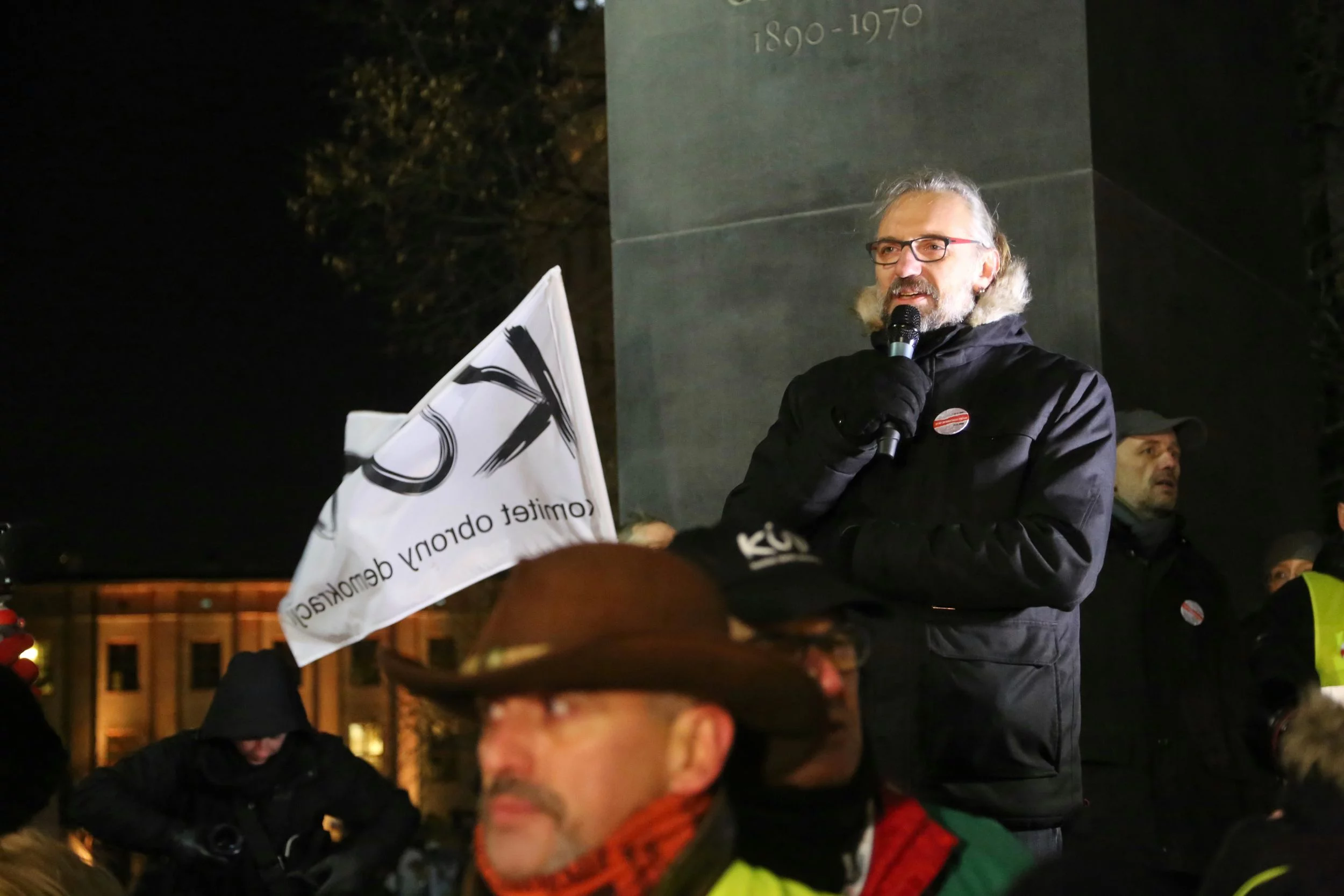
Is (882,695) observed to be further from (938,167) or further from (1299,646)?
(938,167)

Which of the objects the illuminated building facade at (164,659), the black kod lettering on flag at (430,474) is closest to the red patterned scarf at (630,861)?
the black kod lettering on flag at (430,474)

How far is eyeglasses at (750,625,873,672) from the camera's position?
2.80 meters

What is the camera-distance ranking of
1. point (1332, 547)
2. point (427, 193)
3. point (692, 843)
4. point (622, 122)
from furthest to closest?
point (427, 193) < point (622, 122) < point (1332, 547) < point (692, 843)

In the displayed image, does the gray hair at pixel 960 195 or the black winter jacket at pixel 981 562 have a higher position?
the gray hair at pixel 960 195

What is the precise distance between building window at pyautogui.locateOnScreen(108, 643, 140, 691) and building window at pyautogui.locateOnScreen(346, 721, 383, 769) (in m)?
7.18

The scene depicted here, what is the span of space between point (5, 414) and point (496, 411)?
3847 cm

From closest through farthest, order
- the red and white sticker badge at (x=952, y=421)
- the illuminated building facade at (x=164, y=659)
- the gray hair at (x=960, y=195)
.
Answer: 1. the red and white sticker badge at (x=952, y=421)
2. the gray hair at (x=960, y=195)
3. the illuminated building facade at (x=164, y=659)

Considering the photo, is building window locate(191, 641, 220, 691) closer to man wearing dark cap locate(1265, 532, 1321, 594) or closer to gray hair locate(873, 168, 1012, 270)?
man wearing dark cap locate(1265, 532, 1321, 594)

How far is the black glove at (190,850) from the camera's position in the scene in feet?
24.1

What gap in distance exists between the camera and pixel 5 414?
42250 mm

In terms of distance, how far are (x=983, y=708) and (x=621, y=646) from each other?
2085 mm

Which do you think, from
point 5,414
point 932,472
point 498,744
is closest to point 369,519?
point 932,472

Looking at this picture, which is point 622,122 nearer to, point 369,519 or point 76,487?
point 369,519

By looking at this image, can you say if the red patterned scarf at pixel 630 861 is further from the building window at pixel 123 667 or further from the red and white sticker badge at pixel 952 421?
the building window at pixel 123 667
